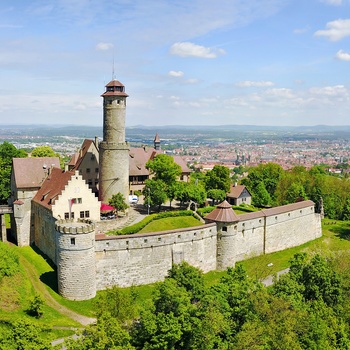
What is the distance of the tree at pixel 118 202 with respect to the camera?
169 ft

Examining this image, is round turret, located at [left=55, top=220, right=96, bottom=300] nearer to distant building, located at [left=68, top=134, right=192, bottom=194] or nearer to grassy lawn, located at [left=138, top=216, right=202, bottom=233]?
grassy lawn, located at [left=138, top=216, right=202, bottom=233]

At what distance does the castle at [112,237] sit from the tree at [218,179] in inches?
499

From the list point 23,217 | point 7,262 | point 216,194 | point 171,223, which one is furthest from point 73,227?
point 216,194

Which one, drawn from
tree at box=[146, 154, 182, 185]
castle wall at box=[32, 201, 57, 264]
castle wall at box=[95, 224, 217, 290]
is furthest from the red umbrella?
castle wall at box=[95, 224, 217, 290]

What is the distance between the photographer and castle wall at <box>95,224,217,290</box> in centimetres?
3891

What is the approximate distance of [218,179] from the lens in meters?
65.9

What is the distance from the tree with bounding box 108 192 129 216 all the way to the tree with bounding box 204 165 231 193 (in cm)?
1867

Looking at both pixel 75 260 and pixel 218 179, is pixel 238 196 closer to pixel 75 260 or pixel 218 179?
pixel 218 179

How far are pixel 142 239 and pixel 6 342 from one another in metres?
19.3

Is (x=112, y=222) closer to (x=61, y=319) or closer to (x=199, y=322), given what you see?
(x=61, y=319)

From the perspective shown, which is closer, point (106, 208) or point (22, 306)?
point (22, 306)

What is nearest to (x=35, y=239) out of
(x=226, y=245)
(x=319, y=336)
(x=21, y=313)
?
(x=21, y=313)

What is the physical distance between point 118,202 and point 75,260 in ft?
50.5

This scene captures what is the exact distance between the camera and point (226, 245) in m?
45.5
